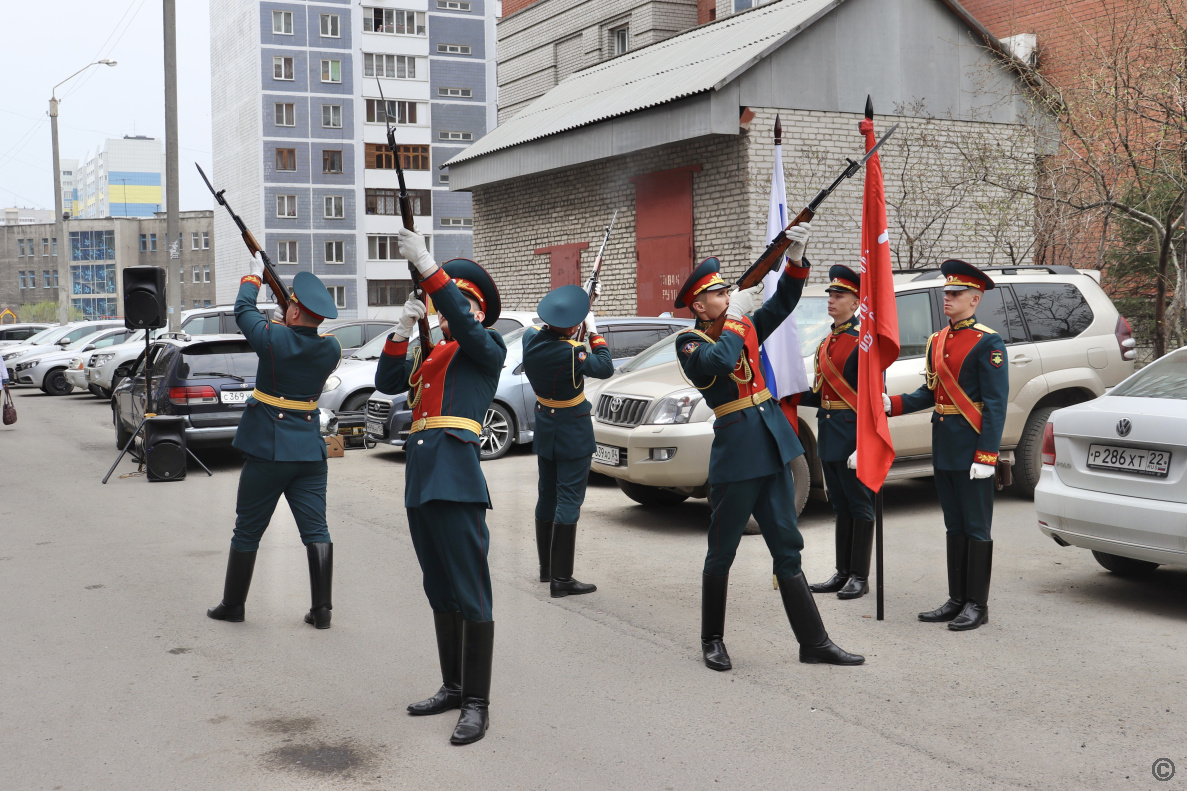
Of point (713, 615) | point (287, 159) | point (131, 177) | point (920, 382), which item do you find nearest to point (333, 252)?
point (287, 159)

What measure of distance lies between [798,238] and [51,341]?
97.8 ft

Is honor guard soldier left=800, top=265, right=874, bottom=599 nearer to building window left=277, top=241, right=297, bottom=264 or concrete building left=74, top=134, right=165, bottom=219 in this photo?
building window left=277, top=241, right=297, bottom=264

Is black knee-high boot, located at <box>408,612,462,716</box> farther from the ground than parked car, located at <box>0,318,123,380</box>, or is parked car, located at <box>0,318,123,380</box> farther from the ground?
parked car, located at <box>0,318,123,380</box>

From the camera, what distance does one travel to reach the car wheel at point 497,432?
12.9 meters

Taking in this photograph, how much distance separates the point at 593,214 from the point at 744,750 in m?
17.1

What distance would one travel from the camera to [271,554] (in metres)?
8.06

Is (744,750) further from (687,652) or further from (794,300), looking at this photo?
(794,300)

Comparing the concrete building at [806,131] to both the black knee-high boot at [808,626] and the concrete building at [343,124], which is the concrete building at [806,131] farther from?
the concrete building at [343,124]

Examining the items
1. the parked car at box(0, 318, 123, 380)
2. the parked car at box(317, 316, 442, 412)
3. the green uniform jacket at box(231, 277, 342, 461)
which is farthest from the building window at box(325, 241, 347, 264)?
the green uniform jacket at box(231, 277, 342, 461)

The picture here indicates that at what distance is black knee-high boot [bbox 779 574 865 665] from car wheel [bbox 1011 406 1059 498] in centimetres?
499

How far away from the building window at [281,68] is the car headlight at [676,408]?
57.4 metres

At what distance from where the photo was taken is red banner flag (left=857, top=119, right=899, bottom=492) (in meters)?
5.96

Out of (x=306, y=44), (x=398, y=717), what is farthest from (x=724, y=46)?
(x=306, y=44)

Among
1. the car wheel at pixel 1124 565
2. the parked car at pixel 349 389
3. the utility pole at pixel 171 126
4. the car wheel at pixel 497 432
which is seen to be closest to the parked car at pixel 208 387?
the parked car at pixel 349 389
